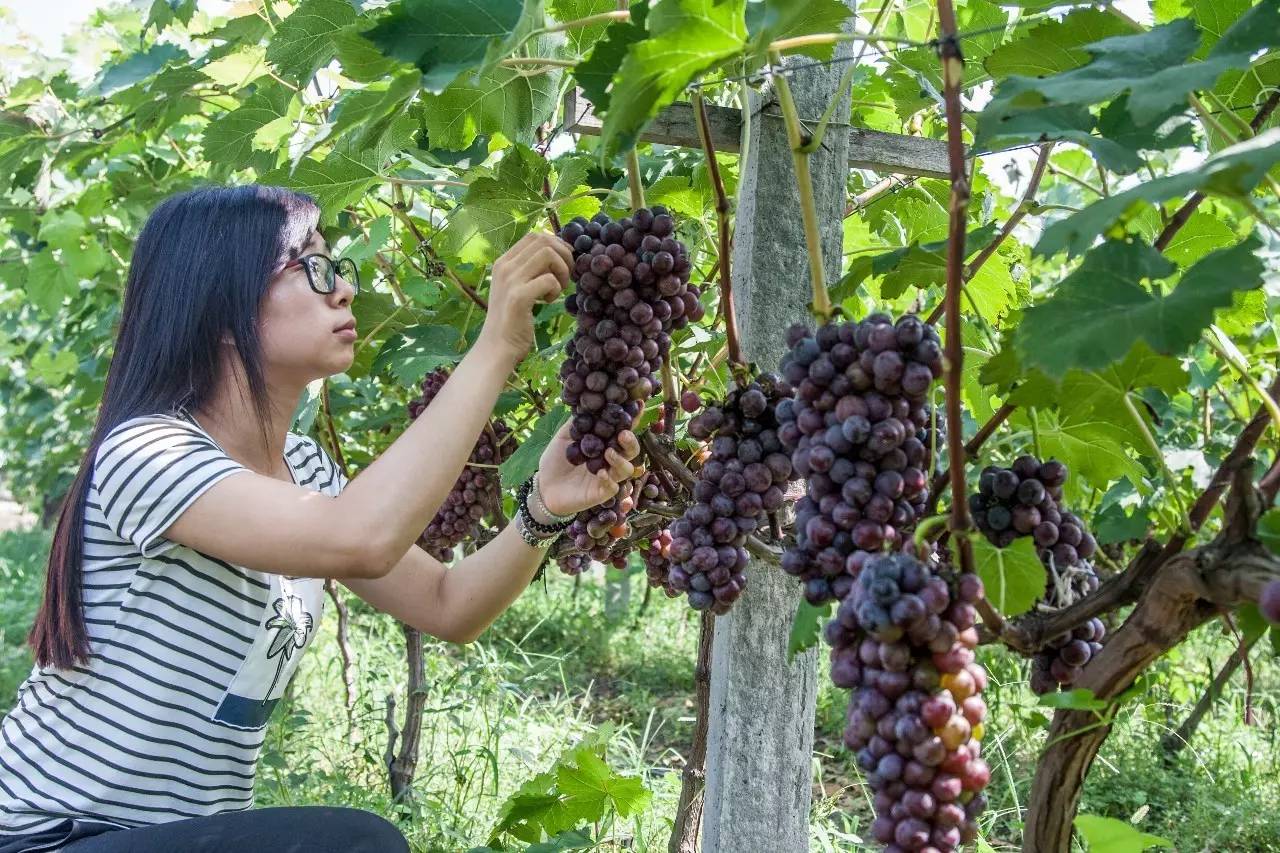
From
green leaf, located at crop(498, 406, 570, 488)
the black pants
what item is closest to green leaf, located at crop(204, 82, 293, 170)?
green leaf, located at crop(498, 406, 570, 488)

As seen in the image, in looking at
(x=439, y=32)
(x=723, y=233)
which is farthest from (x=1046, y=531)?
(x=439, y=32)

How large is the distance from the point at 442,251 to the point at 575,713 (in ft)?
11.5

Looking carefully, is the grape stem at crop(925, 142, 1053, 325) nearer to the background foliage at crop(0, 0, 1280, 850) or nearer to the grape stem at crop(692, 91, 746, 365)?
the background foliage at crop(0, 0, 1280, 850)

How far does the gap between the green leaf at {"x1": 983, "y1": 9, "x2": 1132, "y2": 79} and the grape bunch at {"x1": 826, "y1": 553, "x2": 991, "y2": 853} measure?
A: 0.80 metres

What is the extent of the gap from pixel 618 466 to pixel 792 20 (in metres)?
0.67

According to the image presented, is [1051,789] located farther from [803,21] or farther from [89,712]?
[89,712]

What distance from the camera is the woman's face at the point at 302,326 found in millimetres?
2053

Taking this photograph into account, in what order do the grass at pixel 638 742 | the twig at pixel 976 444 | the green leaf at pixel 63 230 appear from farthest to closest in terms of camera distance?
the green leaf at pixel 63 230 < the grass at pixel 638 742 < the twig at pixel 976 444

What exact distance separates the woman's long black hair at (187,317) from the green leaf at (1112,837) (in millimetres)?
1517

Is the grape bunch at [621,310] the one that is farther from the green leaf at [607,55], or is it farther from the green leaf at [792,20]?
the green leaf at [792,20]

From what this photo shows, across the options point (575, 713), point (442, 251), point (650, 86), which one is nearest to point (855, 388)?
point (650, 86)

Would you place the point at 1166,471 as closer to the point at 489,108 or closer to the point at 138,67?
the point at 489,108

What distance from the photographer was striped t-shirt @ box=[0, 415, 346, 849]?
1.88 m

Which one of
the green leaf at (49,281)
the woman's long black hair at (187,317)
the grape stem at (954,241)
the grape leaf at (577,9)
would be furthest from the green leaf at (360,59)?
the green leaf at (49,281)
